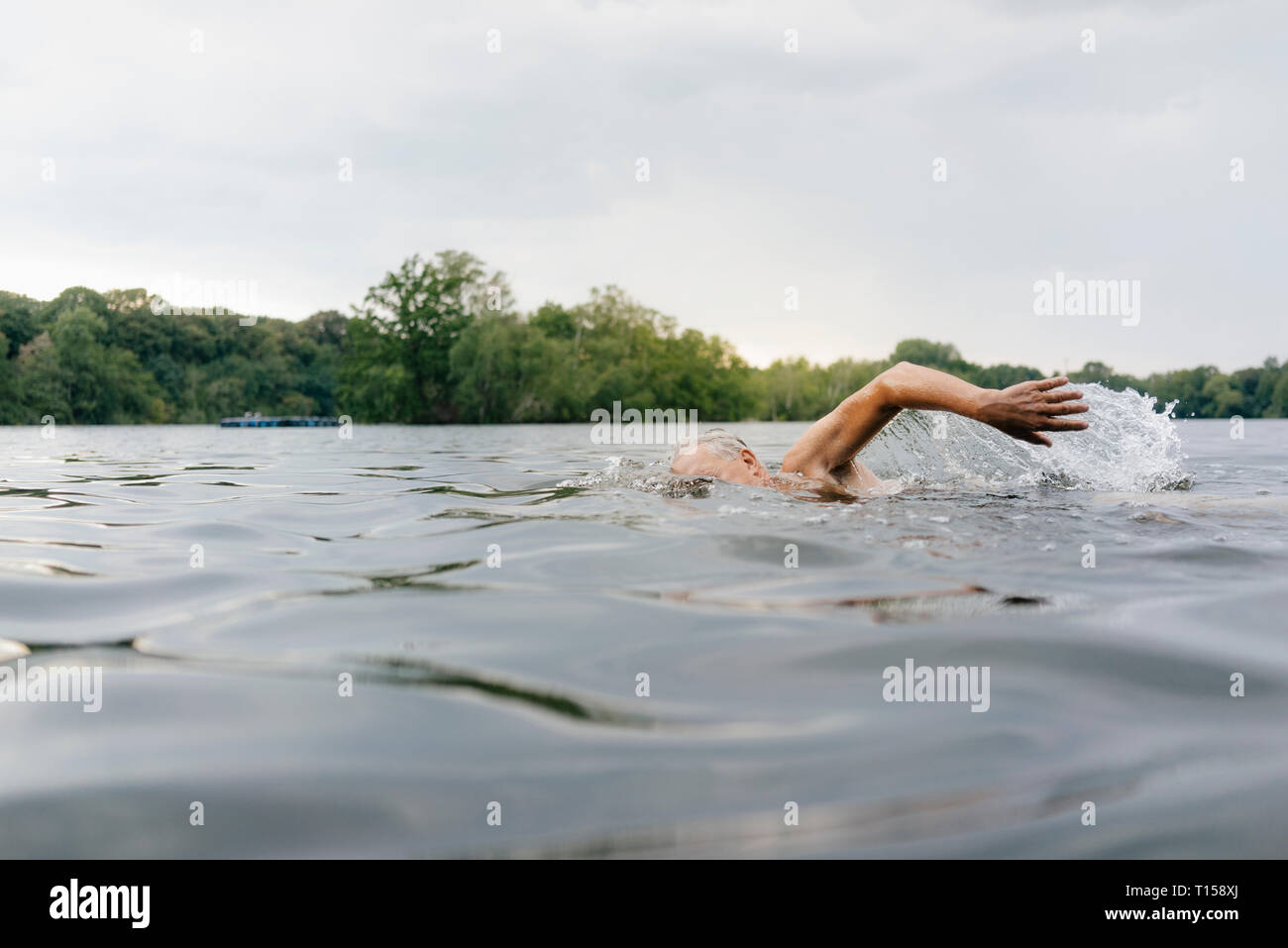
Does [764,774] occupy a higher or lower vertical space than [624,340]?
lower

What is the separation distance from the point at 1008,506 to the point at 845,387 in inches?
2970

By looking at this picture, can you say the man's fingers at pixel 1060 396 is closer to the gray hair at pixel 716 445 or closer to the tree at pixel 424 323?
the gray hair at pixel 716 445

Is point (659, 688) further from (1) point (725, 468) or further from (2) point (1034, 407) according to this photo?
(1) point (725, 468)

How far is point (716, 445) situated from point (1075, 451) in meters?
3.73

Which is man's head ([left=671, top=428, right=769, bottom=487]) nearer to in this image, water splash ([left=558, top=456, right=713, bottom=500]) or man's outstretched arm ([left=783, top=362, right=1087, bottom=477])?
water splash ([left=558, top=456, right=713, bottom=500])

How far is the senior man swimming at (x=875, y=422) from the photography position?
4445 millimetres

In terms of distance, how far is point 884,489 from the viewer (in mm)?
6793

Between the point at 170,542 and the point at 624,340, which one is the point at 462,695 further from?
the point at 624,340

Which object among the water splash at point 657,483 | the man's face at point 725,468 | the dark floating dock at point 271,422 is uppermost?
the dark floating dock at point 271,422

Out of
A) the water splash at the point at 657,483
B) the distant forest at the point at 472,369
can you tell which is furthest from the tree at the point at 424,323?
the water splash at the point at 657,483

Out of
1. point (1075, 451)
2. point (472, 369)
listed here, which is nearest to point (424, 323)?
point (472, 369)

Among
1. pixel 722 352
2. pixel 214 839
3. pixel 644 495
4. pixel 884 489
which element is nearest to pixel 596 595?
pixel 214 839

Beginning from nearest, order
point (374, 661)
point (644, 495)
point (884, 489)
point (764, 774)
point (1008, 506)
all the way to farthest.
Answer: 1. point (764, 774)
2. point (374, 661)
3. point (1008, 506)
4. point (644, 495)
5. point (884, 489)

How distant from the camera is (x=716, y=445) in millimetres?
6668
